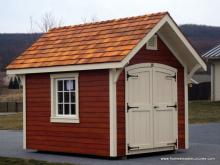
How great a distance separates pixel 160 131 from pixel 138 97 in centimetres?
112

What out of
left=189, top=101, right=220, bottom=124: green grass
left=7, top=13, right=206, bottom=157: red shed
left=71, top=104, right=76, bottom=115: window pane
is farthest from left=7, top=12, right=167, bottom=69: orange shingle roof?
left=189, top=101, right=220, bottom=124: green grass

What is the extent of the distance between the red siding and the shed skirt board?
0.45 ft

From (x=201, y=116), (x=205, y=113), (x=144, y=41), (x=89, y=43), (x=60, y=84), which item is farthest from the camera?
(x=205, y=113)

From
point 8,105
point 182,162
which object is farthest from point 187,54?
point 8,105

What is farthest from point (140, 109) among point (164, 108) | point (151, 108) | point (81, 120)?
point (81, 120)

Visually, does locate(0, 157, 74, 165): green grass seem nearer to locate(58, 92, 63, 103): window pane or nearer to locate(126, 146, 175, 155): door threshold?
locate(58, 92, 63, 103): window pane

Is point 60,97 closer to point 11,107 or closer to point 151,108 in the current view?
point 151,108

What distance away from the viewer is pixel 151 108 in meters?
15.5

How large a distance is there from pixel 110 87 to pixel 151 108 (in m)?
1.38

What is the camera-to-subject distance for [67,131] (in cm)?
1593

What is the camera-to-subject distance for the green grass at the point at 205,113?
28453mm

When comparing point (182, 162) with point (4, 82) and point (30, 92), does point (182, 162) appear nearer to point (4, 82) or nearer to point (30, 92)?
point (30, 92)

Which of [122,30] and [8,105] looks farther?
[8,105]

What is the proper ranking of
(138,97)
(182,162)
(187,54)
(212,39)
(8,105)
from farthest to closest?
(212,39) < (8,105) < (187,54) < (138,97) < (182,162)
